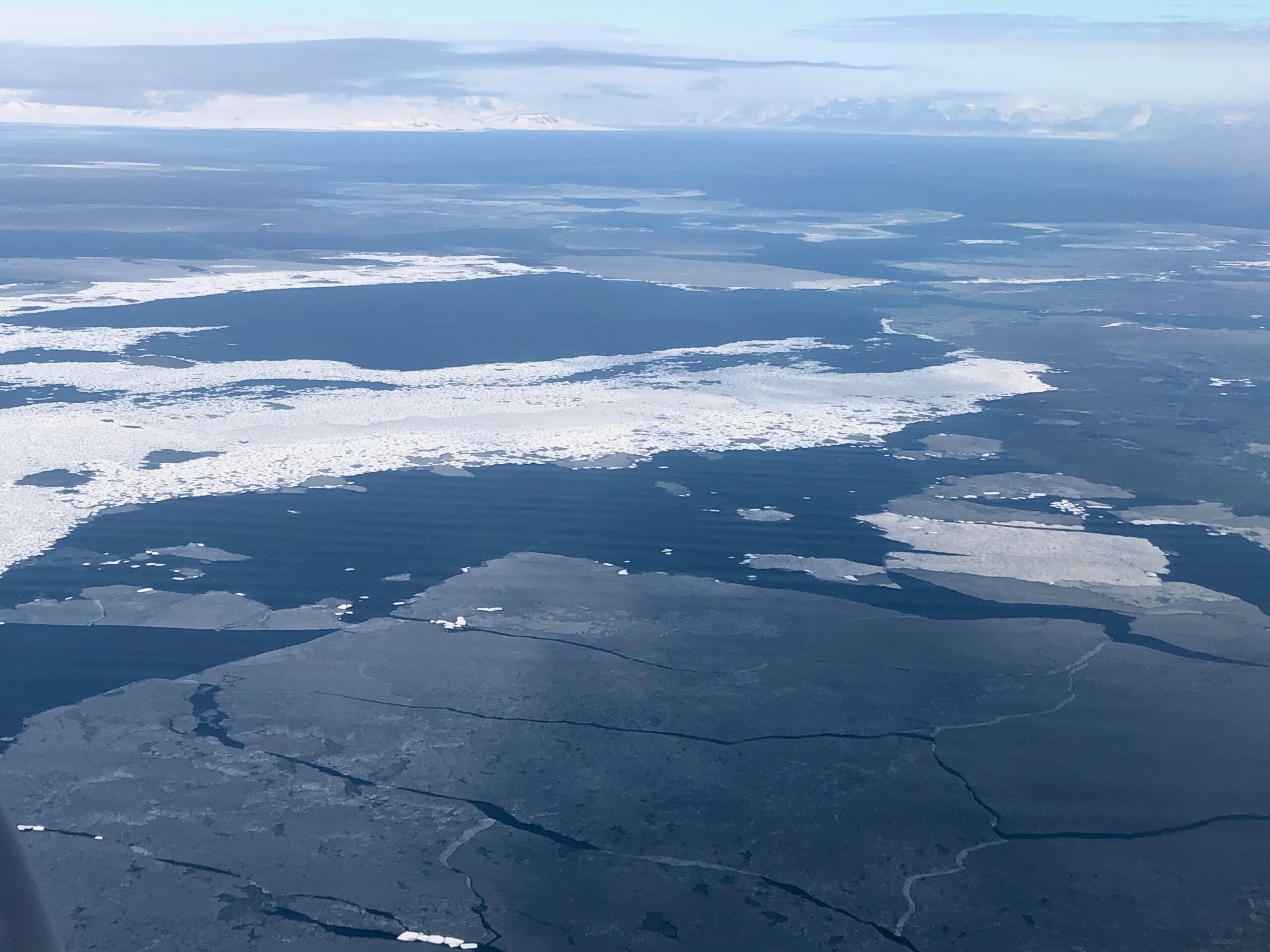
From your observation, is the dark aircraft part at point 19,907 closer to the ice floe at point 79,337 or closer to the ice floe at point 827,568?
the ice floe at point 827,568

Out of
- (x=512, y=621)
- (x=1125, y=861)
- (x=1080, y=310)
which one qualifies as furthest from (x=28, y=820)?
(x=1080, y=310)

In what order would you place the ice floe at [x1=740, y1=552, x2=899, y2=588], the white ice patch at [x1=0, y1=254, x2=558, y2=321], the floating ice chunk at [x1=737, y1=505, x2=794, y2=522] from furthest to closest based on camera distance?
the white ice patch at [x1=0, y1=254, x2=558, y2=321]
the floating ice chunk at [x1=737, y1=505, x2=794, y2=522]
the ice floe at [x1=740, y1=552, x2=899, y2=588]

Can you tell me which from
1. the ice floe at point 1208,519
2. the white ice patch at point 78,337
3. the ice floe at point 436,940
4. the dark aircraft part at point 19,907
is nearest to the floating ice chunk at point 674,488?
the ice floe at point 1208,519

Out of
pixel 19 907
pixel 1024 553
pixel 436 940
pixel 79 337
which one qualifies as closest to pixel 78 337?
pixel 79 337

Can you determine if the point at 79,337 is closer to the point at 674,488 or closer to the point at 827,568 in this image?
the point at 674,488

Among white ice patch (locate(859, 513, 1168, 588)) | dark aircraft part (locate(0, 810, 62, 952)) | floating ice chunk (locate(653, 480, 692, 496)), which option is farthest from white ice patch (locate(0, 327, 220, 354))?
dark aircraft part (locate(0, 810, 62, 952))

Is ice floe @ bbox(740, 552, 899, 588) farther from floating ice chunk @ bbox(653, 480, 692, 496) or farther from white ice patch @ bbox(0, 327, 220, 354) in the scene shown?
white ice patch @ bbox(0, 327, 220, 354)

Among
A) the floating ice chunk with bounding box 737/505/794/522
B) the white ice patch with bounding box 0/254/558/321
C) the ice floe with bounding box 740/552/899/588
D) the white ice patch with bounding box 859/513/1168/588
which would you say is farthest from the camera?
the white ice patch with bounding box 0/254/558/321
